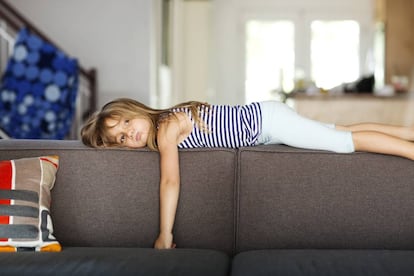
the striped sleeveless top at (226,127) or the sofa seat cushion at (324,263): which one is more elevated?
the striped sleeveless top at (226,127)

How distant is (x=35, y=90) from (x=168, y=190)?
11.2 ft

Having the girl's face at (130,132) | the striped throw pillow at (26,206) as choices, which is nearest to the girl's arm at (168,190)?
the girl's face at (130,132)

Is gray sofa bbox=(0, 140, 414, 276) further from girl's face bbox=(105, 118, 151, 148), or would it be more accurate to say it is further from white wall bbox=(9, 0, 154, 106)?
white wall bbox=(9, 0, 154, 106)

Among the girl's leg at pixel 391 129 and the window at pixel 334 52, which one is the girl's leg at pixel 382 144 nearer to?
the girl's leg at pixel 391 129

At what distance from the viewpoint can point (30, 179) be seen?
1922 mm

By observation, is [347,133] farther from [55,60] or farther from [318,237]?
[55,60]

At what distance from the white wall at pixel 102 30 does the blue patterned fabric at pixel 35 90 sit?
2.26 ft

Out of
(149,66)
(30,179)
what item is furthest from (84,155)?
(149,66)

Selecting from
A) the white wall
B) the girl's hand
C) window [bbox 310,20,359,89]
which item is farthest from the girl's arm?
window [bbox 310,20,359,89]

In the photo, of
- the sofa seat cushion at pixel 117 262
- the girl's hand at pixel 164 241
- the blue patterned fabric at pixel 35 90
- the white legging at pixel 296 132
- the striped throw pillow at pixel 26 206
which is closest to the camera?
the sofa seat cushion at pixel 117 262

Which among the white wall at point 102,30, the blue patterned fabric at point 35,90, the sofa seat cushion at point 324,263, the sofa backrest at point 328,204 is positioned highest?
the white wall at point 102,30

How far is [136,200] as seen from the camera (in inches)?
80.4

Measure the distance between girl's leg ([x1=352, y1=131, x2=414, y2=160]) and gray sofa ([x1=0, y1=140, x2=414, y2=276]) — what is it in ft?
0.08

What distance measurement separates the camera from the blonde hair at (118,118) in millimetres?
2082
